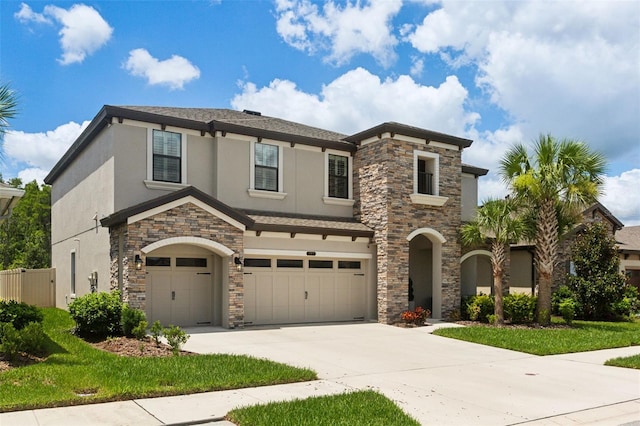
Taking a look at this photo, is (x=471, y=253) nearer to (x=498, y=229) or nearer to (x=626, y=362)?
(x=498, y=229)

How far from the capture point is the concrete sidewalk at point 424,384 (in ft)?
26.0

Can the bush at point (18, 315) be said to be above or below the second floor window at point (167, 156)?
below

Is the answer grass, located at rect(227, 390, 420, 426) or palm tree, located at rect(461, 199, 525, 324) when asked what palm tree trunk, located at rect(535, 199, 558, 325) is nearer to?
palm tree, located at rect(461, 199, 525, 324)

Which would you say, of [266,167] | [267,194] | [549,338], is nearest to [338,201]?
[267,194]

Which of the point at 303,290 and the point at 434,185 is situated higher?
the point at 434,185

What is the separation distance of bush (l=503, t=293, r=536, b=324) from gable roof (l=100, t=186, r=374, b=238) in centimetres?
544

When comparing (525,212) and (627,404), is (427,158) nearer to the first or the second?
(525,212)

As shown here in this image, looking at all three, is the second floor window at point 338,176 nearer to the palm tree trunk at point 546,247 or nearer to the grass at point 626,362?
the palm tree trunk at point 546,247

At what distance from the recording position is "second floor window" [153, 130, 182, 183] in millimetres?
18312

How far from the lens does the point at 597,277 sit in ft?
75.6

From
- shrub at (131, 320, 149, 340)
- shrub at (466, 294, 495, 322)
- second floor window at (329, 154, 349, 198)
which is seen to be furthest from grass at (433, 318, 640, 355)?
shrub at (131, 320, 149, 340)

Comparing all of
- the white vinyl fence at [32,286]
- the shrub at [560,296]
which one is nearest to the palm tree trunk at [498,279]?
the shrub at [560,296]

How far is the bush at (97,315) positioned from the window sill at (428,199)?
10.6m

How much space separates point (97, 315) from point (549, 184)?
14679 millimetres
